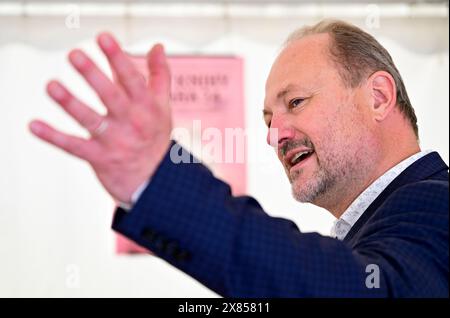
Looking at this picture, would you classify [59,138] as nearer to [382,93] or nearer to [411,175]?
[411,175]

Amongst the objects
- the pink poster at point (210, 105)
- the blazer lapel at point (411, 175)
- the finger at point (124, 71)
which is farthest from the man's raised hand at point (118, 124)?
the pink poster at point (210, 105)

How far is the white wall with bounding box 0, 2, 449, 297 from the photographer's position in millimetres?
2914

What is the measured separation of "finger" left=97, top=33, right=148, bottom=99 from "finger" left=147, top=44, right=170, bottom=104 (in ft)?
0.08

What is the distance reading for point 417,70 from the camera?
128 inches

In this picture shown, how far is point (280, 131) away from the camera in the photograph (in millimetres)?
1157

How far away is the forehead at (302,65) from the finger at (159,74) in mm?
539

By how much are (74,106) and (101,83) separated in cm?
3

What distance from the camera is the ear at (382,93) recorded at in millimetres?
1141

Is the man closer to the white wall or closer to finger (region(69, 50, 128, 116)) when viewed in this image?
finger (region(69, 50, 128, 116))

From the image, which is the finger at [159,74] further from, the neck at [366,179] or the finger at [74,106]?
the neck at [366,179]

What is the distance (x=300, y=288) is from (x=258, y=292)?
0.04 m

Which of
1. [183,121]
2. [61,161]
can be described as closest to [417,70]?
[183,121]

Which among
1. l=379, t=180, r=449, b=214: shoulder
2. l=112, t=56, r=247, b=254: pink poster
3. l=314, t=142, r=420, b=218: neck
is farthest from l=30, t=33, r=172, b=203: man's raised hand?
l=112, t=56, r=247, b=254: pink poster

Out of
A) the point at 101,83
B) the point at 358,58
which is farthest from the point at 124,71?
the point at 358,58
